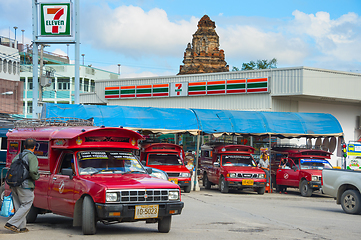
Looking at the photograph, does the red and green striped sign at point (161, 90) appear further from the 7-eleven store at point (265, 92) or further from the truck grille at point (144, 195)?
the truck grille at point (144, 195)

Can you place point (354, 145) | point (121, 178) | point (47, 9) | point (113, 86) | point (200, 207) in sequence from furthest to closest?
point (113, 86) < point (47, 9) < point (354, 145) < point (200, 207) < point (121, 178)

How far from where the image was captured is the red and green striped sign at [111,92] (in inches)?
1676

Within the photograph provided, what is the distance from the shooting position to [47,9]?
1075 inches

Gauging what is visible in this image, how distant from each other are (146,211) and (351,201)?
336 inches

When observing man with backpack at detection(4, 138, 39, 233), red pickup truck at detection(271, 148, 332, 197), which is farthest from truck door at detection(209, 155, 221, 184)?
man with backpack at detection(4, 138, 39, 233)

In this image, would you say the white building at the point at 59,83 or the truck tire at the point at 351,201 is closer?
the truck tire at the point at 351,201

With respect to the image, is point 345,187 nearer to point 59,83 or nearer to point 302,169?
point 302,169

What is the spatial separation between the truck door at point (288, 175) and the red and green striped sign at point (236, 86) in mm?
12121

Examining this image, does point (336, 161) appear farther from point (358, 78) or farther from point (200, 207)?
point (200, 207)

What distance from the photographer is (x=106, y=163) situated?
32.2 feet

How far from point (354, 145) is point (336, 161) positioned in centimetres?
1121

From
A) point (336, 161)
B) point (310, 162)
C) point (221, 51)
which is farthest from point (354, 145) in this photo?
point (221, 51)

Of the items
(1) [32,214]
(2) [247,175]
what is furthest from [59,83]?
(1) [32,214]

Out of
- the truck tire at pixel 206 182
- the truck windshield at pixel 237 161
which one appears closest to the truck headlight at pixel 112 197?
the truck windshield at pixel 237 161
